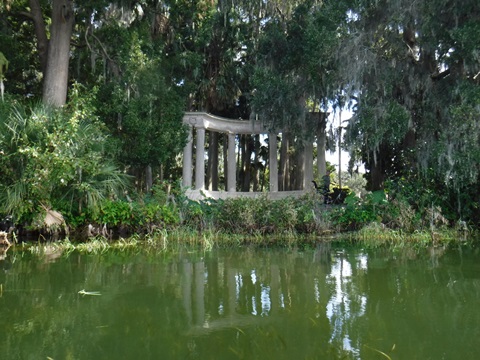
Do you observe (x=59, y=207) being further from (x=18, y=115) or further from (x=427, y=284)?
(x=427, y=284)

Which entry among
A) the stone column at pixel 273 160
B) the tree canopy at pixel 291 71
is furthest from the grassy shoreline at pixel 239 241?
the stone column at pixel 273 160

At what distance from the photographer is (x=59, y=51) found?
45.8ft

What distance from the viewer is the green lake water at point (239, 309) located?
10.7 ft

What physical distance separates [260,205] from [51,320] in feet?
27.2

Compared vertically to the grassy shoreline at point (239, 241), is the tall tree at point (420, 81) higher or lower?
higher

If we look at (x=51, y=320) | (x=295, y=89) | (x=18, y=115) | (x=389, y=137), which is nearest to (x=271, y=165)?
(x=295, y=89)

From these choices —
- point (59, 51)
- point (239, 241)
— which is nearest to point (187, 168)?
point (59, 51)

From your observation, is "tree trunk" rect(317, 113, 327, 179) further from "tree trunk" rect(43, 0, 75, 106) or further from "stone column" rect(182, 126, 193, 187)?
"tree trunk" rect(43, 0, 75, 106)

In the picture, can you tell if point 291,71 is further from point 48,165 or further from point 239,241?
point 48,165

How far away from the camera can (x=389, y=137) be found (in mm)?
13844

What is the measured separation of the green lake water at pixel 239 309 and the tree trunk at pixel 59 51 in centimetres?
785

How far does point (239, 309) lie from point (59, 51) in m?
12.2

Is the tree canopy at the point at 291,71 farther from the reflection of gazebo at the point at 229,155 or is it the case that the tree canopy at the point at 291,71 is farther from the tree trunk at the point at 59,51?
the reflection of gazebo at the point at 229,155

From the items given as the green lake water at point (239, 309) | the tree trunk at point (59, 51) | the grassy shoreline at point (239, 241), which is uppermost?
the tree trunk at point (59, 51)
